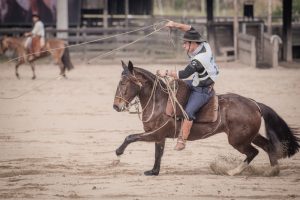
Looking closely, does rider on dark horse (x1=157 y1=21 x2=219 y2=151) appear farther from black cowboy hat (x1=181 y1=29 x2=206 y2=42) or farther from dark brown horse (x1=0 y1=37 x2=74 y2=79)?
dark brown horse (x1=0 y1=37 x2=74 y2=79)

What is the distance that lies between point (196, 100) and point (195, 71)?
1.24ft

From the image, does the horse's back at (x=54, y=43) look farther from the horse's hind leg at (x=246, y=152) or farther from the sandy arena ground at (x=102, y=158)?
the horse's hind leg at (x=246, y=152)

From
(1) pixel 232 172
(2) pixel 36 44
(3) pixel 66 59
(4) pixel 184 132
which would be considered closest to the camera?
(4) pixel 184 132

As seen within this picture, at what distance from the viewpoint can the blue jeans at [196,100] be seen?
9.72 meters

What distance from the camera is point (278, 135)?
33.1 feet

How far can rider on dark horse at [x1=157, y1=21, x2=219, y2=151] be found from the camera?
31.4 ft

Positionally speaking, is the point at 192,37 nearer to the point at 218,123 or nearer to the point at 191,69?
the point at 191,69

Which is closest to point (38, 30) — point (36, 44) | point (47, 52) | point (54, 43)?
point (36, 44)

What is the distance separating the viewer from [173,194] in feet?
28.5

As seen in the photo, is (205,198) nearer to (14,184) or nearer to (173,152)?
(14,184)

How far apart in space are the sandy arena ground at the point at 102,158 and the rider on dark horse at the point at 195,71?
78 cm

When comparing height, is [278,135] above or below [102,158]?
above

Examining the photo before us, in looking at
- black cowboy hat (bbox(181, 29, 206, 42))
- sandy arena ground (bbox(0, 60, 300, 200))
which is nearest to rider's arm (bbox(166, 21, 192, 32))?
black cowboy hat (bbox(181, 29, 206, 42))

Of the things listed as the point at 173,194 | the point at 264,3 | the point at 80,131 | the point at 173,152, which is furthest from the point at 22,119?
the point at 264,3
